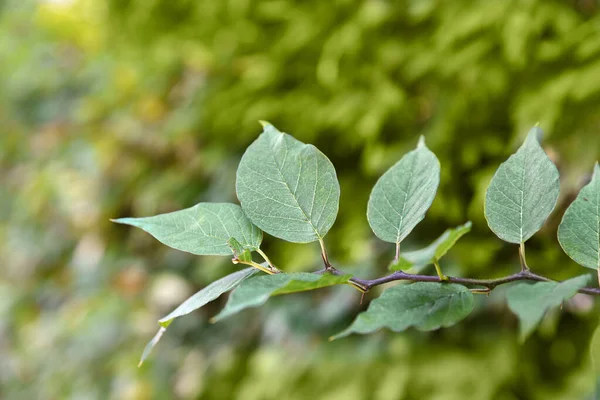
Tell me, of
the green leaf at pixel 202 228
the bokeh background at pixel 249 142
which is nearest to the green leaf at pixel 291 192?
the green leaf at pixel 202 228

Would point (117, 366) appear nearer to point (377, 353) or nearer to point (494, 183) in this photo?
point (377, 353)

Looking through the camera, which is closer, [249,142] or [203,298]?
[203,298]

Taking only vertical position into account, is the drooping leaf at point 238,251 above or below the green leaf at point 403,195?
below

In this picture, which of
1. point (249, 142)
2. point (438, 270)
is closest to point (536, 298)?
point (438, 270)

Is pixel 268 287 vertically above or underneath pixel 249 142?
above

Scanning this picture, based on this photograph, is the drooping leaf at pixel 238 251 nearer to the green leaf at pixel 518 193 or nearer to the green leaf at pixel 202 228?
the green leaf at pixel 202 228

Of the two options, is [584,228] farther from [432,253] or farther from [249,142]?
[249,142]
